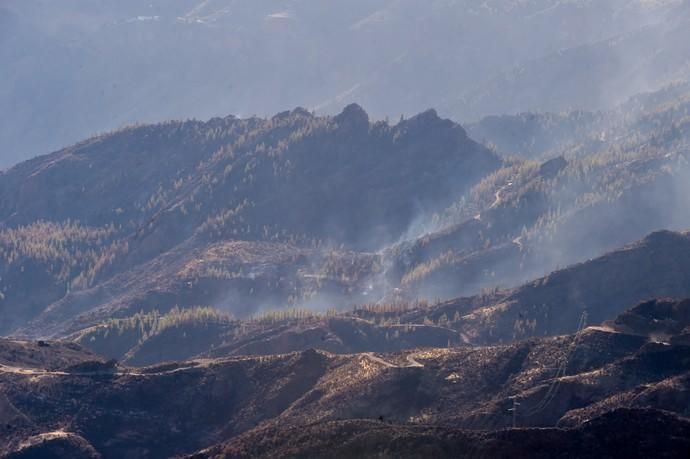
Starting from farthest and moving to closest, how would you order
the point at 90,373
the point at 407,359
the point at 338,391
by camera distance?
the point at 90,373 → the point at 407,359 → the point at 338,391

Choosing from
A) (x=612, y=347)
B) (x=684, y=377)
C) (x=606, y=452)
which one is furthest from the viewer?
(x=612, y=347)

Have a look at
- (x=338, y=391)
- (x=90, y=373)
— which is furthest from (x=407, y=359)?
(x=90, y=373)

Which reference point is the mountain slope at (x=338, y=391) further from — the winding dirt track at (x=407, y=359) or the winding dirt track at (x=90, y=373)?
the winding dirt track at (x=407, y=359)

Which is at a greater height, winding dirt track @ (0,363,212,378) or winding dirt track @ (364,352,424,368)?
winding dirt track @ (0,363,212,378)

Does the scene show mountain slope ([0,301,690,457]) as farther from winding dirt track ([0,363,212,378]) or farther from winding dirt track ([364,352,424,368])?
winding dirt track ([364,352,424,368])

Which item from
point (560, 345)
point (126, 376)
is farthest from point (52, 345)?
point (560, 345)

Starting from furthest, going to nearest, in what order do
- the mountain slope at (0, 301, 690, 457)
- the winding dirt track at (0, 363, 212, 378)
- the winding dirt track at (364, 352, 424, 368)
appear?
1. the winding dirt track at (0, 363, 212, 378)
2. the winding dirt track at (364, 352, 424, 368)
3. the mountain slope at (0, 301, 690, 457)

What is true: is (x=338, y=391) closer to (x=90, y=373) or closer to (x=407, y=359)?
(x=407, y=359)

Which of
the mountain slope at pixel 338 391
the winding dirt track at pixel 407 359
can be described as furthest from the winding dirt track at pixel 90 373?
the winding dirt track at pixel 407 359

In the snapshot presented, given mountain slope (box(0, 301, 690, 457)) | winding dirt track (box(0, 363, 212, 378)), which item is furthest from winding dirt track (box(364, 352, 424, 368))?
winding dirt track (box(0, 363, 212, 378))

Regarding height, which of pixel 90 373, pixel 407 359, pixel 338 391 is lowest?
pixel 338 391

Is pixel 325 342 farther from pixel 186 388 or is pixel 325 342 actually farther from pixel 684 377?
pixel 684 377
